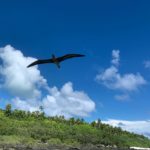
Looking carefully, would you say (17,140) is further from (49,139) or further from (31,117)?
(31,117)

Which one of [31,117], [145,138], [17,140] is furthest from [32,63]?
[145,138]

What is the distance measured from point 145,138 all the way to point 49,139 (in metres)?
27.0

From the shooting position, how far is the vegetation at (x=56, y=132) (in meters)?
47.3

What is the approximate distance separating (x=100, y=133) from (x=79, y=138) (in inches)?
355

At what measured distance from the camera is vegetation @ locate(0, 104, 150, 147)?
155ft

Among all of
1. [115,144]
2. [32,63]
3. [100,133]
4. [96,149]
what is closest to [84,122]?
[100,133]

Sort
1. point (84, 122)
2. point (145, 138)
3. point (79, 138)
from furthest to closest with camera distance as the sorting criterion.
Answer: point (145, 138)
point (84, 122)
point (79, 138)

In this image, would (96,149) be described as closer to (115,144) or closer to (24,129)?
(24,129)

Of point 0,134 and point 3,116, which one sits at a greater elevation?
point 3,116

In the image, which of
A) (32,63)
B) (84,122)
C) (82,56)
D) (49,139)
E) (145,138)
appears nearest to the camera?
(82,56)

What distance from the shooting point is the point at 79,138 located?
5306 cm

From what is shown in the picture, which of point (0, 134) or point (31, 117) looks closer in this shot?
point (0, 134)

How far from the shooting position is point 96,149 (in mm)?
45344

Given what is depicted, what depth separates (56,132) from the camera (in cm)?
5300
